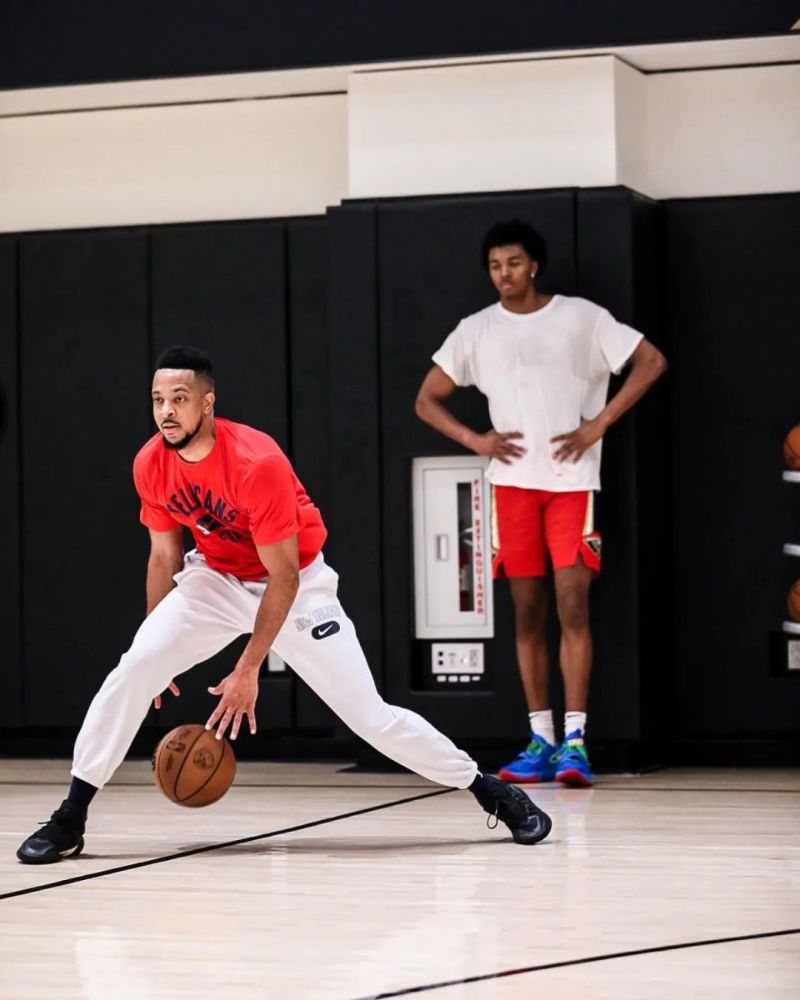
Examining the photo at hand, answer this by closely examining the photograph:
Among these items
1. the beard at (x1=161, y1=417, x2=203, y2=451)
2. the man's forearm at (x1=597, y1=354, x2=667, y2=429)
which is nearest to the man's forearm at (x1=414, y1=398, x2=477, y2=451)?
the man's forearm at (x1=597, y1=354, x2=667, y2=429)

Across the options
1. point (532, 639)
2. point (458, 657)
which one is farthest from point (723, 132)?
point (458, 657)

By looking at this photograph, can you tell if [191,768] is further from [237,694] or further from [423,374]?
[423,374]

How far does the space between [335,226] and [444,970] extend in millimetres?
4293

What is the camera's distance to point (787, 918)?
4.09m

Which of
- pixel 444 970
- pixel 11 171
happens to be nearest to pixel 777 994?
pixel 444 970

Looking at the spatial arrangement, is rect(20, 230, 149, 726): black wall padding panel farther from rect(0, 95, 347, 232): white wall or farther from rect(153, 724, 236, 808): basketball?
rect(153, 724, 236, 808): basketball

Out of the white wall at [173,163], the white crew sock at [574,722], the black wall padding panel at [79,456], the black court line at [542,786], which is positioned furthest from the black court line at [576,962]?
the white wall at [173,163]

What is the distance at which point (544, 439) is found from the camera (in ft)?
22.5

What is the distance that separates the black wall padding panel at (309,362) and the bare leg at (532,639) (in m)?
1.13

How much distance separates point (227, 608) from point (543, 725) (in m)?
1.98

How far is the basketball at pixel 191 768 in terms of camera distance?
5.14 metres

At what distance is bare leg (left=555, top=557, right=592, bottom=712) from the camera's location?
6.80 meters

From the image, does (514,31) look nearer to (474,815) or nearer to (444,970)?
(474,815)

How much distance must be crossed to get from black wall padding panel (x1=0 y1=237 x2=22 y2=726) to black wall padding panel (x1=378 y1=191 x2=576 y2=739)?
1.75 metres
